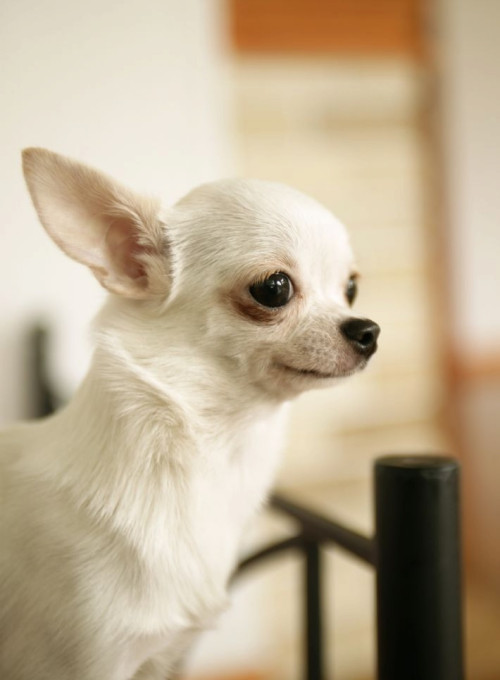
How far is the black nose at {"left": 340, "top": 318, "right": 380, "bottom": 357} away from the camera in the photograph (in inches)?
22.1

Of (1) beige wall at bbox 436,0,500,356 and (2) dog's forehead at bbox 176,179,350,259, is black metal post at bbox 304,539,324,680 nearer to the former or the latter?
(2) dog's forehead at bbox 176,179,350,259

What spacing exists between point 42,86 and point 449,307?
5.45 feet

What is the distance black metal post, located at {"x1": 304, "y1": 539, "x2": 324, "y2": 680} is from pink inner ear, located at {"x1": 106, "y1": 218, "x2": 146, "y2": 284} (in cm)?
38

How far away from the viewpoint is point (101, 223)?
58cm

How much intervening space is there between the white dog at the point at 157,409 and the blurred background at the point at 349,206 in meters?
0.66

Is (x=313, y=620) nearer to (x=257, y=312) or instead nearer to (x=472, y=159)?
(x=257, y=312)

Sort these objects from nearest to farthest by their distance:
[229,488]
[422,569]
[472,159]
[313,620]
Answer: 1. [422,569]
2. [229,488]
3. [313,620]
4. [472,159]

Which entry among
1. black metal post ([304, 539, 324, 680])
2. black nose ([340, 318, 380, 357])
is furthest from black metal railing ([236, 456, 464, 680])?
black metal post ([304, 539, 324, 680])

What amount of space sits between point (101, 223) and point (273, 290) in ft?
0.55

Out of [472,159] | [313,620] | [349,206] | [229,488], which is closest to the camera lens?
[229,488]

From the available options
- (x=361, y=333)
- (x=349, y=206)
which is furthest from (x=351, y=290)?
(x=349, y=206)

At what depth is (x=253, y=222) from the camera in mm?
549

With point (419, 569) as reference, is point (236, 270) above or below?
above

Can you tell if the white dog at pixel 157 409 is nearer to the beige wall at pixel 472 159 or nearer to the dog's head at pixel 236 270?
the dog's head at pixel 236 270
